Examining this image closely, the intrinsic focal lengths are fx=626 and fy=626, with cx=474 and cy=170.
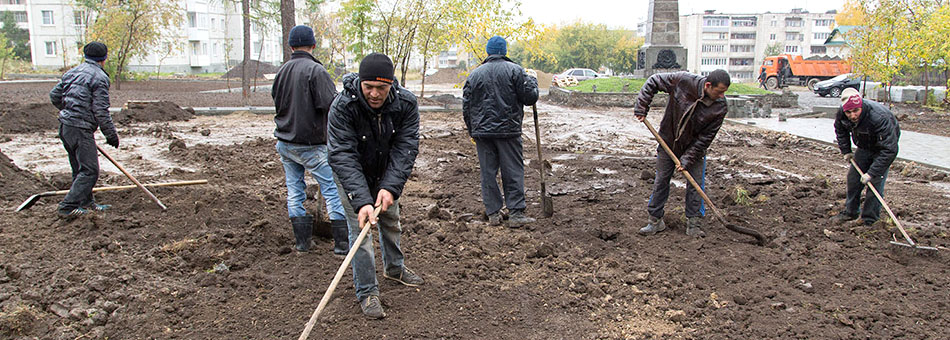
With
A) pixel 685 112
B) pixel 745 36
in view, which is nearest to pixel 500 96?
pixel 685 112

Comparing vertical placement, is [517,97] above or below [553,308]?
above

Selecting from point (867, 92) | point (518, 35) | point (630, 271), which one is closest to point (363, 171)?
point (630, 271)

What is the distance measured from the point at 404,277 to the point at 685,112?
270 centimetres

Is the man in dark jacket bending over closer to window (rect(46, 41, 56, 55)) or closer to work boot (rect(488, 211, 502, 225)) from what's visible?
work boot (rect(488, 211, 502, 225))

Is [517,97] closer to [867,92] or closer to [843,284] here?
[843,284]

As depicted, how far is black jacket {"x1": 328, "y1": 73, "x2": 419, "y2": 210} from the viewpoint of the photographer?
3.42 meters

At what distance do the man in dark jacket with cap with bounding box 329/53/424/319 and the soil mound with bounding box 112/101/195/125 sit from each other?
11.5 meters

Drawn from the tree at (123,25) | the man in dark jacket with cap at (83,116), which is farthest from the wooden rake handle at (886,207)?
the tree at (123,25)

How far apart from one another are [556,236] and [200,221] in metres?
3.06

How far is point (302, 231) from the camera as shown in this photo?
475 centimetres

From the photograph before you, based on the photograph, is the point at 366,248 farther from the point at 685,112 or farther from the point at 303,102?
the point at 685,112

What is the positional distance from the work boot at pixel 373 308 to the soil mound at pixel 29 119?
1123 centimetres

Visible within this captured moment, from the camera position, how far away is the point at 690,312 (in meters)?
3.82

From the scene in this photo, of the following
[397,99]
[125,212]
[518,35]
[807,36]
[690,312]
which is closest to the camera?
[397,99]
